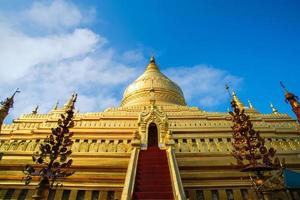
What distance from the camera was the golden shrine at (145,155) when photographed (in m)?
12.2

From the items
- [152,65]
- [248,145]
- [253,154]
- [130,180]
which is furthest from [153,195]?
[152,65]

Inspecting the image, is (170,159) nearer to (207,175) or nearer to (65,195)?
(207,175)

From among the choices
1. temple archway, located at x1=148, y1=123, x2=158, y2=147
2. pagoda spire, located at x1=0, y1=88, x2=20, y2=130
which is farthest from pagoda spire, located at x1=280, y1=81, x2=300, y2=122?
pagoda spire, located at x1=0, y1=88, x2=20, y2=130

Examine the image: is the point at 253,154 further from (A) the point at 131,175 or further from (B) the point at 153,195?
(A) the point at 131,175

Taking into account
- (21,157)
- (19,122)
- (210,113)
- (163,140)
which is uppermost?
(210,113)

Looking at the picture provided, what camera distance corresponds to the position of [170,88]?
3741cm

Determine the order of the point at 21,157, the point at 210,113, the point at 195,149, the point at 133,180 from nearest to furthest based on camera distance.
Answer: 1. the point at 133,180
2. the point at 21,157
3. the point at 195,149
4. the point at 210,113

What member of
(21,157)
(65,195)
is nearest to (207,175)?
(65,195)

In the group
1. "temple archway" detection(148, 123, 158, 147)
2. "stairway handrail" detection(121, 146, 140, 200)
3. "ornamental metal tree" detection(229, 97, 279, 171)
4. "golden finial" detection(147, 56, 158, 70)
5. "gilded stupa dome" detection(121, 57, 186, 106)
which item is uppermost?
"golden finial" detection(147, 56, 158, 70)

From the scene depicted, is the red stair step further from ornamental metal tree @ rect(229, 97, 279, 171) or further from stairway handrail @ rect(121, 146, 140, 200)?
ornamental metal tree @ rect(229, 97, 279, 171)

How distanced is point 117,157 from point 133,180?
20.5 ft

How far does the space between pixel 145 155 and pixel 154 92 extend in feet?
70.8

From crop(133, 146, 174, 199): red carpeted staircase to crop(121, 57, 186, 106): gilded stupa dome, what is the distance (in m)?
20.0

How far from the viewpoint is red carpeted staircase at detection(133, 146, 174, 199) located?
9227 mm
